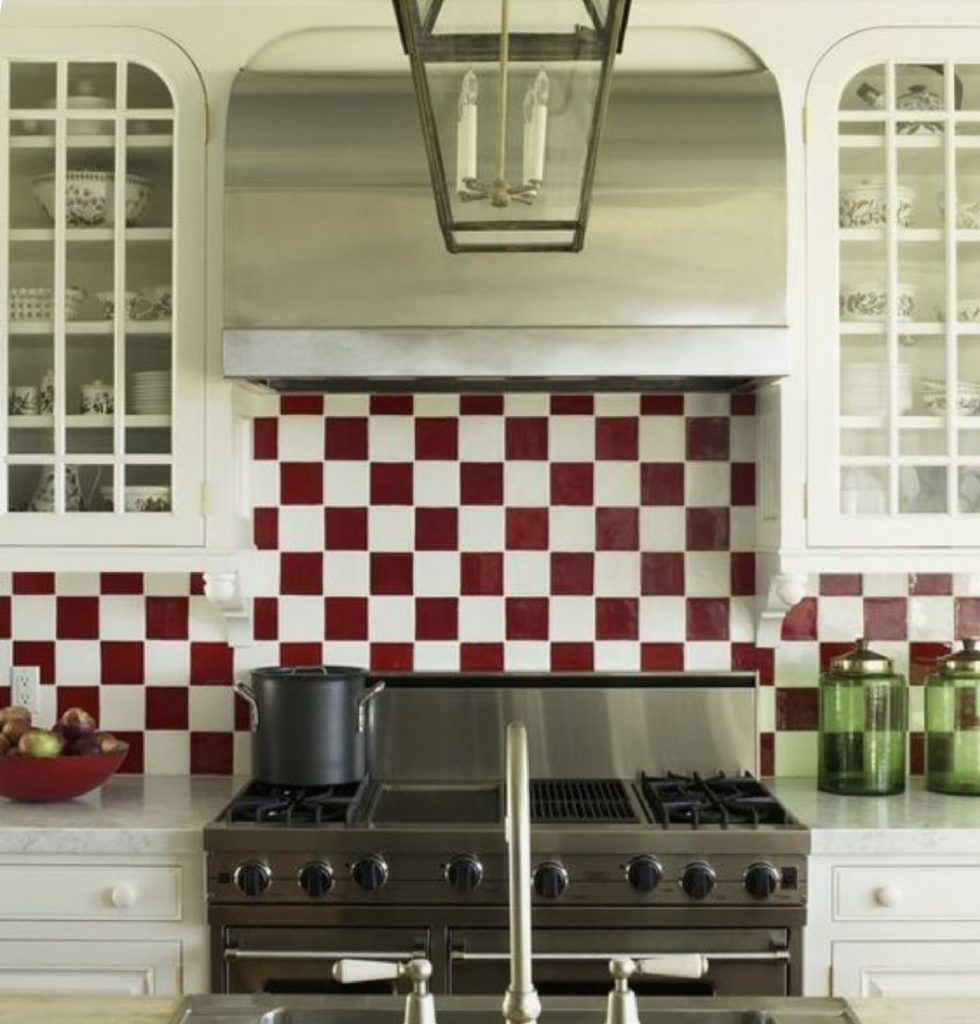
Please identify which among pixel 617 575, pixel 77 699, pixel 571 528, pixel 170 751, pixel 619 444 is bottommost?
pixel 170 751

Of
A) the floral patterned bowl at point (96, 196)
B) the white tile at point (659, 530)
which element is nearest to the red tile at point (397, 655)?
the white tile at point (659, 530)

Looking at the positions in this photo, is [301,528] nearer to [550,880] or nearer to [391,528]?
[391,528]

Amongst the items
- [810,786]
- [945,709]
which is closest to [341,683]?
[810,786]

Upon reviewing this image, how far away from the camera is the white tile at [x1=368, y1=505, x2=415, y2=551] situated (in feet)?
10.3

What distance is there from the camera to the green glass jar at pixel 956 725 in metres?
2.91

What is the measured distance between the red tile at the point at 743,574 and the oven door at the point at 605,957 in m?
0.81

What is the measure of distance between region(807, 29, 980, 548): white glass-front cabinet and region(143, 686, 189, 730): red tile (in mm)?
1368

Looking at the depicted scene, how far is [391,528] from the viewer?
3.14 meters

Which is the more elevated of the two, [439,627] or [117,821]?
[439,627]

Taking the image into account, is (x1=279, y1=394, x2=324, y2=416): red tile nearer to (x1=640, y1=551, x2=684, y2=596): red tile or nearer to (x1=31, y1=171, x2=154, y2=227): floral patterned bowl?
(x1=31, y1=171, x2=154, y2=227): floral patterned bowl

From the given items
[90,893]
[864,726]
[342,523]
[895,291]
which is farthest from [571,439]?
[90,893]

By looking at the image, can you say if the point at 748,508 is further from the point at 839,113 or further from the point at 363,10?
the point at 363,10

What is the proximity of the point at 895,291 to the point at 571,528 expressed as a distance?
2.72 feet

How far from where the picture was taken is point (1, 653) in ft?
10.3
